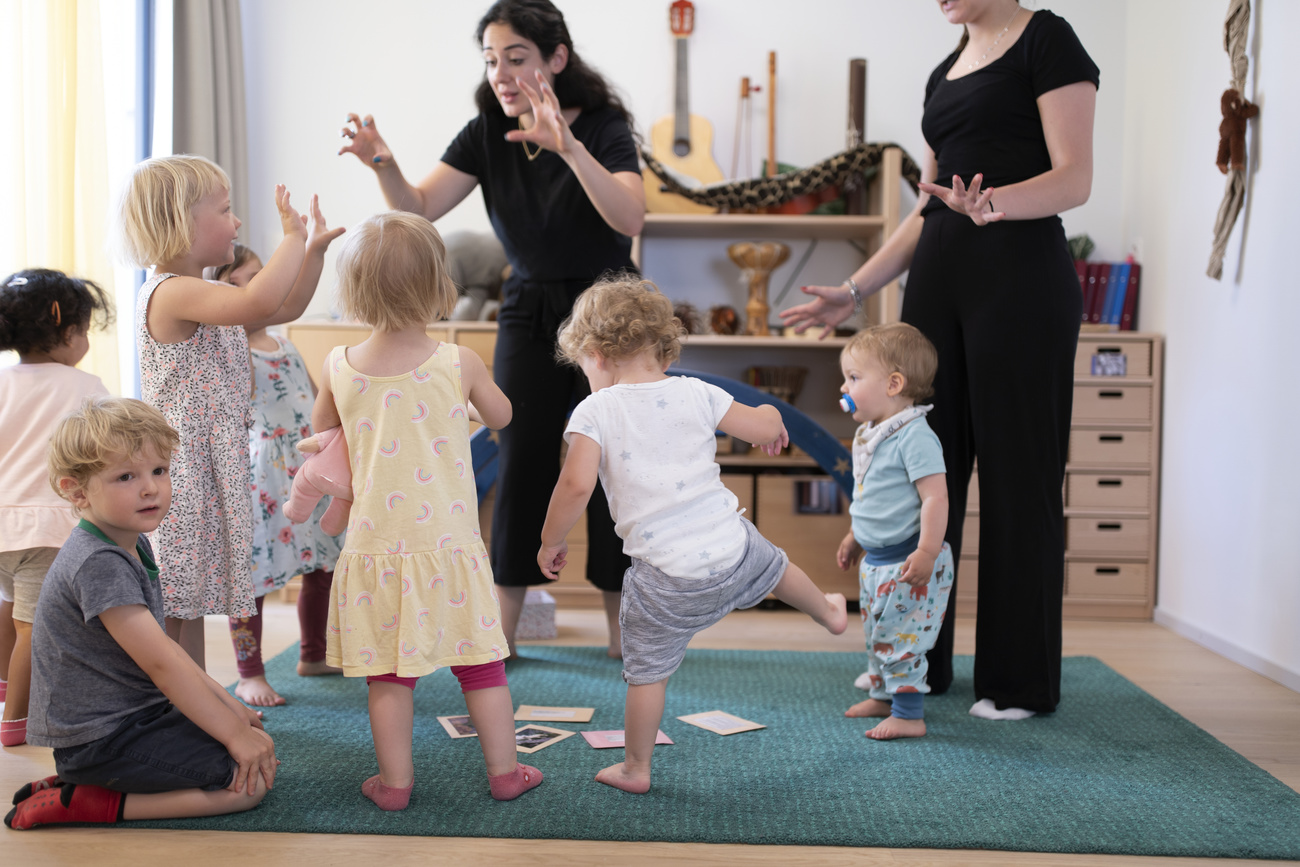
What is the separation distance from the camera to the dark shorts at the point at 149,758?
4.65 ft

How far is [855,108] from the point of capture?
144 inches

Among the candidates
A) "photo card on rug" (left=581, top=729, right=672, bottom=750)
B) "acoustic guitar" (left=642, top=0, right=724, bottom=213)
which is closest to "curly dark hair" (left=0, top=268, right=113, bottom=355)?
"photo card on rug" (left=581, top=729, right=672, bottom=750)

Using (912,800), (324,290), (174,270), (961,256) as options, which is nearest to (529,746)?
(912,800)

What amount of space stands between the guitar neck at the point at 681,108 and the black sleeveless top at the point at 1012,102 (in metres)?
1.75

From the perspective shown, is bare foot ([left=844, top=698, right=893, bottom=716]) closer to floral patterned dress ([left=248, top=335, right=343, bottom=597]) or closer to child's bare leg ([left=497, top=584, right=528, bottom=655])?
child's bare leg ([left=497, top=584, right=528, bottom=655])

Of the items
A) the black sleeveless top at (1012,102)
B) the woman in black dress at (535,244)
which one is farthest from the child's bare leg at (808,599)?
the black sleeveless top at (1012,102)

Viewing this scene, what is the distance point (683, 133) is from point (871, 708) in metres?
2.42

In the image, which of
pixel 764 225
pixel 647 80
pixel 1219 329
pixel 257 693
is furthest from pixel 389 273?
pixel 647 80

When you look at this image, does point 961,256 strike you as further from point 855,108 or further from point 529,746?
point 855,108

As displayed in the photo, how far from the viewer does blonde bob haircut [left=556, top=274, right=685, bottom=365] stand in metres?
1.55

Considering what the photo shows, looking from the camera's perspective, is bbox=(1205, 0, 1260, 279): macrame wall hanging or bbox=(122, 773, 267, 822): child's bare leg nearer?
bbox=(122, 773, 267, 822): child's bare leg

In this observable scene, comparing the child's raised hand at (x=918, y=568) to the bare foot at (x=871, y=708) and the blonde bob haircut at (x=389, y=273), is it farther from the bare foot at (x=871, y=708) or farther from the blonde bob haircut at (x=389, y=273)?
the blonde bob haircut at (x=389, y=273)

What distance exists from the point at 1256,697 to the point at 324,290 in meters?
3.29

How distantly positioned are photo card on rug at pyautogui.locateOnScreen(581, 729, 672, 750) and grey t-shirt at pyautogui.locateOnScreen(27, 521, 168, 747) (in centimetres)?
76
